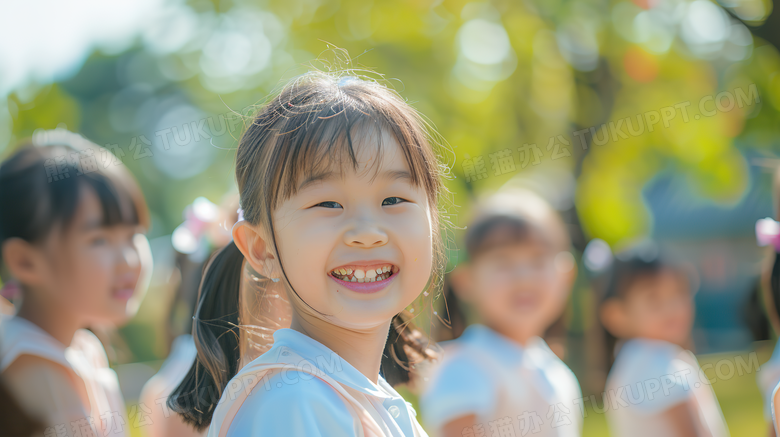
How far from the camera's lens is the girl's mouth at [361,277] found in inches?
48.6

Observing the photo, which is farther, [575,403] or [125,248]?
[575,403]

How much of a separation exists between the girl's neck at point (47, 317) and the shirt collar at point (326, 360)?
139cm

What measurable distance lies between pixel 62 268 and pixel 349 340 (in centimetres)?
147

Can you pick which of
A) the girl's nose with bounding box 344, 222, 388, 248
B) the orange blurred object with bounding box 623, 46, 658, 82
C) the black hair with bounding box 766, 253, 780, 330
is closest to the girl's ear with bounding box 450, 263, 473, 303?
the black hair with bounding box 766, 253, 780, 330

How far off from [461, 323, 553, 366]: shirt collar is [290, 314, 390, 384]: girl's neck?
1696 millimetres

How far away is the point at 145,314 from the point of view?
13828mm

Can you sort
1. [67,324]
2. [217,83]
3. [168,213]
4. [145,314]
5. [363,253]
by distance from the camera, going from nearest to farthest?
[363,253]
[67,324]
[217,83]
[145,314]
[168,213]

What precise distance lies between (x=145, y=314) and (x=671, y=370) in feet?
42.9

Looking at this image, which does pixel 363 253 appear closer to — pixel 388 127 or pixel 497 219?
pixel 388 127

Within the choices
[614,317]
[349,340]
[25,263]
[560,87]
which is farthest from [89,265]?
[560,87]

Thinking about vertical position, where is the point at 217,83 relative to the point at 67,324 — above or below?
above

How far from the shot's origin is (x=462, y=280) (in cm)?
330

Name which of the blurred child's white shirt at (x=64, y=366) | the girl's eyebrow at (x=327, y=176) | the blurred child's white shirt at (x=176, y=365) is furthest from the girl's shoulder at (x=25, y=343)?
the girl's eyebrow at (x=327, y=176)

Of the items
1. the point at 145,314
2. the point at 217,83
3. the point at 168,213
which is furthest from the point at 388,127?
the point at 168,213
